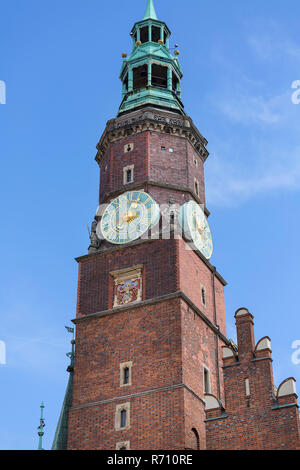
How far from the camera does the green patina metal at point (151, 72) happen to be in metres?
52.2

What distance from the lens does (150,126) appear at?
1948 inches

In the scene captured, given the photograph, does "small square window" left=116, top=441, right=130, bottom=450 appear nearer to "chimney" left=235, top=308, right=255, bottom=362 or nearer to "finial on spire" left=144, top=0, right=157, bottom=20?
"chimney" left=235, top=308, right=255, bottom=362

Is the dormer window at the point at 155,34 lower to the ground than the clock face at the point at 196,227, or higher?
higher

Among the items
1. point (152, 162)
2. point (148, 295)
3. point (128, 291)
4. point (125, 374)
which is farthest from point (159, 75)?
point (125, 374)

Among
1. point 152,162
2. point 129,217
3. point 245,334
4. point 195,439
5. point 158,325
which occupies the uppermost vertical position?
point 152,162

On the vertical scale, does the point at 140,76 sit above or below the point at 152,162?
above

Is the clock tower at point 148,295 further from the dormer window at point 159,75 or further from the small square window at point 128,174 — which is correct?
the dormer window at point 159,75

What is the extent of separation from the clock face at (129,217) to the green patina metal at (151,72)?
7.03 meters

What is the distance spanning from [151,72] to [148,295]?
16568mm

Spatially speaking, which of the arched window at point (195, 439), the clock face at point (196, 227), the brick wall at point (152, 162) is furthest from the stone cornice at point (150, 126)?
the arched window at point (195, 439)

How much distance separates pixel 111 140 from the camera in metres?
50.1

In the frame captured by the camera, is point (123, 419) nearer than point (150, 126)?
Yes

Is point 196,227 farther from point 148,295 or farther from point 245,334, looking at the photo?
point 245,334

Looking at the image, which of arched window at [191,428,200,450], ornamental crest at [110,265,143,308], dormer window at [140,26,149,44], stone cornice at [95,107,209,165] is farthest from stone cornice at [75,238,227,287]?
dormer window at [140,26,149,44]
